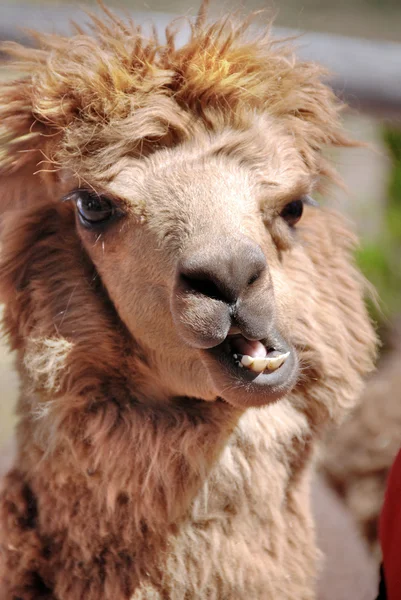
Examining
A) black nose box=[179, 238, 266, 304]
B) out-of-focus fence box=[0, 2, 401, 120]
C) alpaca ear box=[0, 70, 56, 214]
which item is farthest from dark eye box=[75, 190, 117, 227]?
out-of-focus fence box=[0, 2, 401, 120]

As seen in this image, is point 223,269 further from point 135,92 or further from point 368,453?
point 368,453

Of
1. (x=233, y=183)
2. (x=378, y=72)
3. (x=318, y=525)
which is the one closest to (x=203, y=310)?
(x=233, y=183)

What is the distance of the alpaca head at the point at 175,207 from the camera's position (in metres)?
1.63

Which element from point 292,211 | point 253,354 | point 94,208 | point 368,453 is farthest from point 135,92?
point 368,453

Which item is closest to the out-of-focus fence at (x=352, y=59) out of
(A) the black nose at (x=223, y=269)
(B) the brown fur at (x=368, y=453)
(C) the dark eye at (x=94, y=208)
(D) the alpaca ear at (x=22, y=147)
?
(D) the alpaca ear at (x=22, y=147)

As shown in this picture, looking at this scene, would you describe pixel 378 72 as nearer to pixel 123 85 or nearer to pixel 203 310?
pixel 123 85

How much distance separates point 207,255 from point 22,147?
0.67 m

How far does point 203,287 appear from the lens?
1.58m

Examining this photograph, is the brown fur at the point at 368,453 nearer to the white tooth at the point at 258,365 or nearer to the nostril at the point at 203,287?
the white tooth at the point at 258,365

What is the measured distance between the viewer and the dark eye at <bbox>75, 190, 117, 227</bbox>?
1826 millimetres

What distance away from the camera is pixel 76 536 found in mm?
1876

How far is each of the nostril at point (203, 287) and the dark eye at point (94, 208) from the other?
1.13 feet

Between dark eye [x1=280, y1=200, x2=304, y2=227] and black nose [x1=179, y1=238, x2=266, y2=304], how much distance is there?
0.36 meters

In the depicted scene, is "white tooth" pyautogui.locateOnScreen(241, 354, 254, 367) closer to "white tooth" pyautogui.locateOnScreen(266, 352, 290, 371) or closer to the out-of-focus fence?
"white tooth" pyautogui.locateOnScreen(266, 352, 290, 371)
